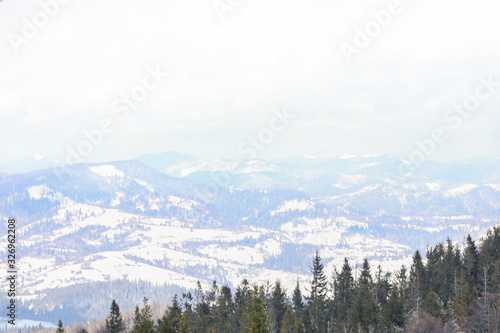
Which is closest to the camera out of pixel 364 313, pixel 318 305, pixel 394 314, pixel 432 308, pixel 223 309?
pixel 394 314

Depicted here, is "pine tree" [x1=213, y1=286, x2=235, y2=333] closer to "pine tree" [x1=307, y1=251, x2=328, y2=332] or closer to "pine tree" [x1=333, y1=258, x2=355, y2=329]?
"pine tree" [x1=307, y1=251, x2=328, y2=332]

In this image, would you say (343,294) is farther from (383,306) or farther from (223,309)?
(223,309)

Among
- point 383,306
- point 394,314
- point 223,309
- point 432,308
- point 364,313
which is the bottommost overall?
point 223,309

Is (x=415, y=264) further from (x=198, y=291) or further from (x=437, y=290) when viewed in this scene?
(x=198, y=291)

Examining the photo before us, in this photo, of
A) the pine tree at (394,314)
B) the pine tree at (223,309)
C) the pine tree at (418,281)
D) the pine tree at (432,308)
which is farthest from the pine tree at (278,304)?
the pine tree at (432,308)

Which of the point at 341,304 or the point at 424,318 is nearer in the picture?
the point at 424,318

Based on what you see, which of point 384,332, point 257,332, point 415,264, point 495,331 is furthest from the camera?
point 415,264

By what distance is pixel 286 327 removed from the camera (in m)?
66.4

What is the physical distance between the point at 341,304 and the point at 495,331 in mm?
33389

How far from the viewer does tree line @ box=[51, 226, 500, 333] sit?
55.4m

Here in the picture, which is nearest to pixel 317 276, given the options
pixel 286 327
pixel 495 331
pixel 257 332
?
pixel 286 327

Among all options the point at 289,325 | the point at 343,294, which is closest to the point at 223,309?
the point at 289,325

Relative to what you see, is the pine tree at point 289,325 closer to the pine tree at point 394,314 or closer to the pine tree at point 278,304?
the pine tree at point 278,304

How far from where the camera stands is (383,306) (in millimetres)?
81562
